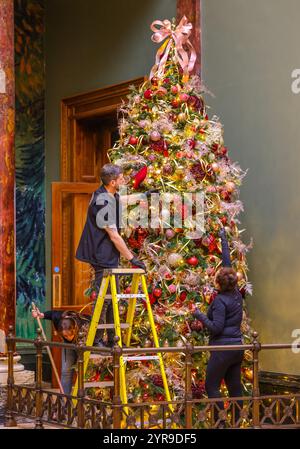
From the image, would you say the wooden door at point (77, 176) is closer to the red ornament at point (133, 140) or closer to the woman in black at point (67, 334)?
the woman in black at point (67, 334)


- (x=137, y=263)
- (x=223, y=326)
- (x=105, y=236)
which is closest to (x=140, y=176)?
(x=105, y=236)

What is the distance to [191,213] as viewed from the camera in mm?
8609

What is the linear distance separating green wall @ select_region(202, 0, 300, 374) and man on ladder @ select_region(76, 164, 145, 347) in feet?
5.87

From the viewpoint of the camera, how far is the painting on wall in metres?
12.6

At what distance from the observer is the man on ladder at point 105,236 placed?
8.01 metres

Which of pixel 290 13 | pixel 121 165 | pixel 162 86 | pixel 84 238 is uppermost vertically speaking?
pixel 290 13

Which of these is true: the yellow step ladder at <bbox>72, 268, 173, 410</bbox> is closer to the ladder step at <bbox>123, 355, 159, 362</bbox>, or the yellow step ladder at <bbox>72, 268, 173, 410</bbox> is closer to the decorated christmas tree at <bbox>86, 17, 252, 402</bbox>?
the ladder step at <bbox>123, 355, 159, 362</bbox>

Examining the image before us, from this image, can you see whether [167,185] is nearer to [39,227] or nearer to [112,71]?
[112,71]

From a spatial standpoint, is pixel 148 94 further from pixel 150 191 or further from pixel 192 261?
pixel 192 261

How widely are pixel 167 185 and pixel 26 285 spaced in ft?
14.7

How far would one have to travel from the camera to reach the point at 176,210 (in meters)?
8.55

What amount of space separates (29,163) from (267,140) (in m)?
4.20

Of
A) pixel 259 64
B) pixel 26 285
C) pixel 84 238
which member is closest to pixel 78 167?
pixel 26 285

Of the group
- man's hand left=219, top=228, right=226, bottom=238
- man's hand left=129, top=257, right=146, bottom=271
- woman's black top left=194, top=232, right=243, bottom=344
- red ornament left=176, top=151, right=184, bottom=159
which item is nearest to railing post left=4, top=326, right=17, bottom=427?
man's hand left=129, top=257, right=146, bottom=271
